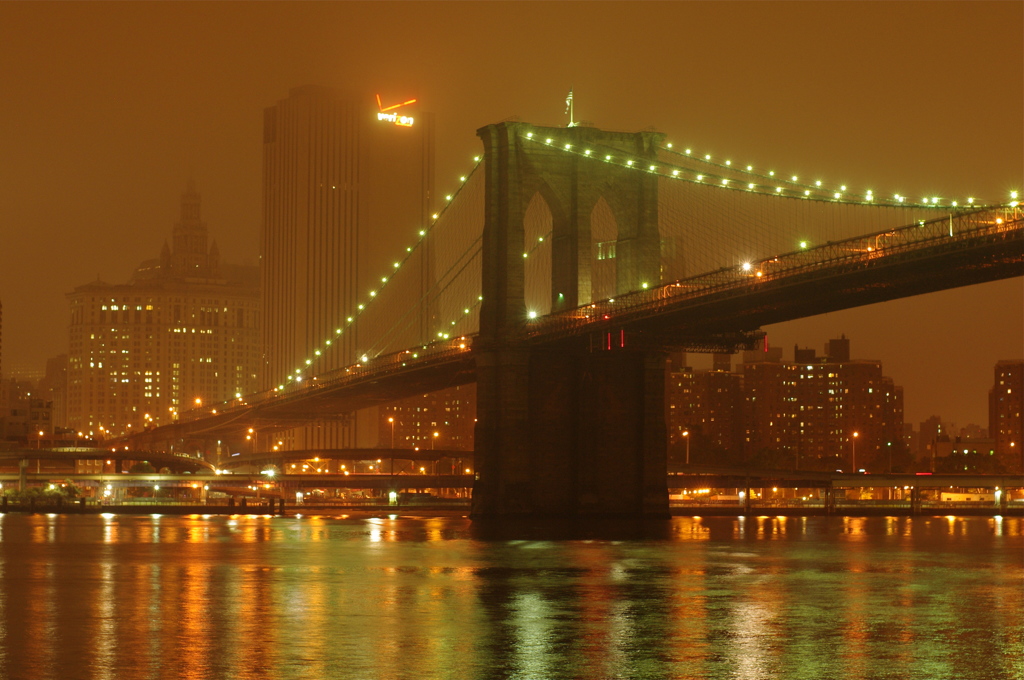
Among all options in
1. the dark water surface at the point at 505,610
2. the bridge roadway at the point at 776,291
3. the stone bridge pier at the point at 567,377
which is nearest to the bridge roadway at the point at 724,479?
the bridge roadway at the point at 776,291

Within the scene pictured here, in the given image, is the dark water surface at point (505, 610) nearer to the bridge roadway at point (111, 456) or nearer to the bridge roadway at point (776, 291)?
the bridge roadway at point (776, 291)

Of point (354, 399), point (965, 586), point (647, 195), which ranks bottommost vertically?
point (965, 586)

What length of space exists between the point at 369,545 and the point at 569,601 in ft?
68.9

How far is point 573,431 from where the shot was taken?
Answer: 76.1m

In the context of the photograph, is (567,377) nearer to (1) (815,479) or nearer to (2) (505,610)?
Result: (1) (815,479)

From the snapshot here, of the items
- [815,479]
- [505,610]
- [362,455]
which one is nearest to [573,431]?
[815,479]

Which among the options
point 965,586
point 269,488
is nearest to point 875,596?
point 965,586

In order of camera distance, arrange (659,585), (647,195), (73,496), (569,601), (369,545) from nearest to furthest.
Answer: (569,601) → (659,585) → (369,545) → (647,195) → (73,496)

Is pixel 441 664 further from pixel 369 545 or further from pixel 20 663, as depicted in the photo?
pixel 369 545

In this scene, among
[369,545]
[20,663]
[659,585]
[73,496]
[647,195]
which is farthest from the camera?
[73,496]

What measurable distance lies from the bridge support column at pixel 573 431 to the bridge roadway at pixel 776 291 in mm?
2012

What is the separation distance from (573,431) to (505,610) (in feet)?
154

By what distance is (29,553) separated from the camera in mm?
46375

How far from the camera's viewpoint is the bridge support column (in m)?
74.4
